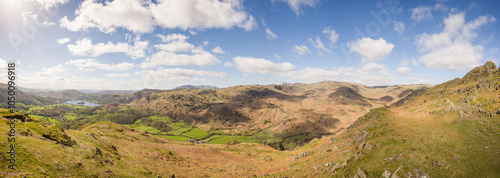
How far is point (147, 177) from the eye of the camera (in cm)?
3064

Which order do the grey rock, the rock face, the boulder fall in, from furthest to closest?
the rock face
the boulder
the grey rock

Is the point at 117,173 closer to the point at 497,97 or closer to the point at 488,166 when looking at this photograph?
the point at 488,166

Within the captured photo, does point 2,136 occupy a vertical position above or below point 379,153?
above

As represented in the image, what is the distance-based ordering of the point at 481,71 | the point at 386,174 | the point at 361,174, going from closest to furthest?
the point at 386,174 < the point at 361,174 < the point at 481,71

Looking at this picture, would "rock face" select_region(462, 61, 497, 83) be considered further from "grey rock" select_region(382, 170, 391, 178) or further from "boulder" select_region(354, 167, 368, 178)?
"boulder" select_region(354, 167, 368, 178)

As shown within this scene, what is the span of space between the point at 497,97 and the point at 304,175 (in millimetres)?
54036

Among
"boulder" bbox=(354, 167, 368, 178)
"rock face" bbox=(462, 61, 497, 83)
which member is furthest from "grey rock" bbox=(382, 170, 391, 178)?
"rock face" bbox=(462, 61, 497, 83)

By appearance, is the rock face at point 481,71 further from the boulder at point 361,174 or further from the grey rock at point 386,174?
the boulder at point 361,174

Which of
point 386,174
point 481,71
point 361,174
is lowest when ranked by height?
point 361,174

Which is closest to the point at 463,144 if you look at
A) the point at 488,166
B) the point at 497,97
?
the point at 488,166

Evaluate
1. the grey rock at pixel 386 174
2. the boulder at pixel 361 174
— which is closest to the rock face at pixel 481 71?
the grey rock at pixel 386 174

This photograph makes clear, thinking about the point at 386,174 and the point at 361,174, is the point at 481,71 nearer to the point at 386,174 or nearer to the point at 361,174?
the point at 386,174

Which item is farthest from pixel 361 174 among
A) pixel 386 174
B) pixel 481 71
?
pixel 481 71

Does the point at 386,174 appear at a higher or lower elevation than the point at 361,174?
higher
